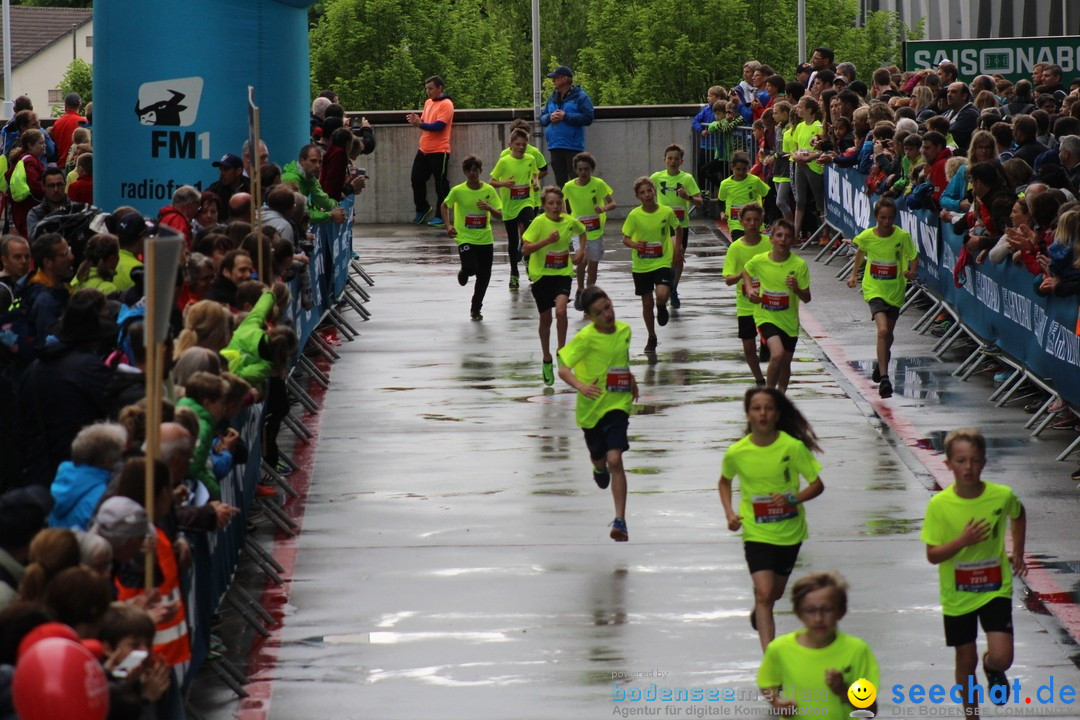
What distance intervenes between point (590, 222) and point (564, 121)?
813 cm

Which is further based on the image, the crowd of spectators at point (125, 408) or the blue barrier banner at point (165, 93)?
the blue barrier banner at point (165, 93)

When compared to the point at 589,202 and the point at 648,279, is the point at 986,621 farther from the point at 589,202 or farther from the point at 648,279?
the point at 589,202

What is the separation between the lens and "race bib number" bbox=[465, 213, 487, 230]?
21.0 m

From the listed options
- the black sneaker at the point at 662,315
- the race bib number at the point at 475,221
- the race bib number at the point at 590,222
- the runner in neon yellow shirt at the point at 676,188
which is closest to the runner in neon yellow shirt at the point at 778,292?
the black sneaker at the point at 662,315

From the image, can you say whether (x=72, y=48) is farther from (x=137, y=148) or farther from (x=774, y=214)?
(x=137, y=148)

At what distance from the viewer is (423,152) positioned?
98.5 feet

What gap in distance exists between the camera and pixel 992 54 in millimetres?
26328

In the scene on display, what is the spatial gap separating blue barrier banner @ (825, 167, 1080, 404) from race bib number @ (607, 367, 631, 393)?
3773mm

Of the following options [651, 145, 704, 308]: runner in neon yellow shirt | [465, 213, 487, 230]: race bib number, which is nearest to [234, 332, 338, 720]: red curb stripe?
[465, 213, 487, 230]: race bib number

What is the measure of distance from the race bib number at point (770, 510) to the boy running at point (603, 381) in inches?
105

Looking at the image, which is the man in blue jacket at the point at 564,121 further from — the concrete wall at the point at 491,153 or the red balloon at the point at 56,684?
the red balloon at the point at 56,684

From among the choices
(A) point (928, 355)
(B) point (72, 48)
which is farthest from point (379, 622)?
(B) point (72, 48)

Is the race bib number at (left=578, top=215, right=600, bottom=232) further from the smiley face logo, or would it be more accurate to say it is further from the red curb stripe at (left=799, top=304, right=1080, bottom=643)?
the smiley face logo

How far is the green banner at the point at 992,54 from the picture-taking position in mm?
26219
